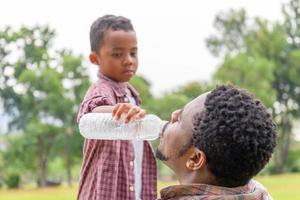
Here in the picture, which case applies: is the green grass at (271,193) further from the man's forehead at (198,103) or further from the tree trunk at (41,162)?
the man's forehead at (198,103)

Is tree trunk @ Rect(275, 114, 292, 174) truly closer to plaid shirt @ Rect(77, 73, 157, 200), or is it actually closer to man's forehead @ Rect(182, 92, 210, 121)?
plaid shirt @ Rect(77, 73, 157, 200)

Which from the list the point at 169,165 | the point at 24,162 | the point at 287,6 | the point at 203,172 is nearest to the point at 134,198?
the point at 169,165

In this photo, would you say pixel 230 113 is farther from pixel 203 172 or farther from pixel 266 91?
pixel 266 91

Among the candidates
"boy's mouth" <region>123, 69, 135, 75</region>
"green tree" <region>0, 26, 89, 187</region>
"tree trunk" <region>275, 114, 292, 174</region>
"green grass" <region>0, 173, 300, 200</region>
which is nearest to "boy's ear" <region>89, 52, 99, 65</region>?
"boy's mouth" <region>123, 69, 135, 75</region>

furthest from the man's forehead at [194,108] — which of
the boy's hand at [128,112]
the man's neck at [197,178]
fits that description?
the boy's hand at [128,112]

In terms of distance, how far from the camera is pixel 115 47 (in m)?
1.84

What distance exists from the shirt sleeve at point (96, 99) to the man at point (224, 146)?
577 millimetres

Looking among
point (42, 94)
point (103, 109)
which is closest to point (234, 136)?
point (103, 109)

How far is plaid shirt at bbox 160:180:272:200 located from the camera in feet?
3.69

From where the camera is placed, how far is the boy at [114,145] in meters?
1.77

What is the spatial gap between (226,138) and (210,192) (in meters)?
0.11

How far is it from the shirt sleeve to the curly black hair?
24.7 inches

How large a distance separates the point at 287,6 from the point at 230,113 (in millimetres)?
23466

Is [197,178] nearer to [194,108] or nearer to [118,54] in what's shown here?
[194,108]
